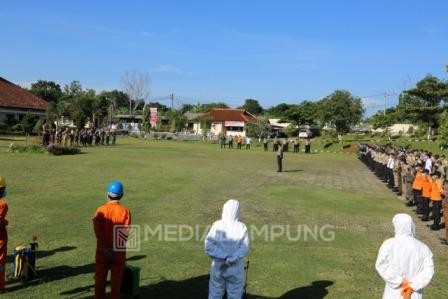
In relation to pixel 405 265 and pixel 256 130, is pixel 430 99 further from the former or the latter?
pixel 405 265

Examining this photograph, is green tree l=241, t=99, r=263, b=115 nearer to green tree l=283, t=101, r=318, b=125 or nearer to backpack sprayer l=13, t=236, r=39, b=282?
green tree l=283, t=101, r=318, b=125

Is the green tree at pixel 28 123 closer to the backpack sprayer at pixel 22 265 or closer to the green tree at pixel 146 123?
the green tree at pixel 146 123

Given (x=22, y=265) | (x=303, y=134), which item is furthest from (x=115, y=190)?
(x=303, y=134)

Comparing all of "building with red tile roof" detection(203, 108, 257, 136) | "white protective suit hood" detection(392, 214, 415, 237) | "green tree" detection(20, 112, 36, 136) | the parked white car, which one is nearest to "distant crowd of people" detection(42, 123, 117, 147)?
"green tree" detection(20, 112, 36, 136)

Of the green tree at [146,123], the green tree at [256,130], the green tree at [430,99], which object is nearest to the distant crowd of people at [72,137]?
the green tree at [146,123]

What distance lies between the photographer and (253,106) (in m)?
131

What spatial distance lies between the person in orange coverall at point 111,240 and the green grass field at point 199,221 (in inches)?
36.6

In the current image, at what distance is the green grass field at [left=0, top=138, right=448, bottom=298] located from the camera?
7.34 m

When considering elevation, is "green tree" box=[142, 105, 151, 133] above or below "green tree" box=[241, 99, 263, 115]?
below

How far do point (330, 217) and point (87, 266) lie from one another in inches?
288

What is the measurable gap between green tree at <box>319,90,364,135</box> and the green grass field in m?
46.1

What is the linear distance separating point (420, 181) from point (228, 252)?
10.2 m

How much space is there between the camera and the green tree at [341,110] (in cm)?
6794

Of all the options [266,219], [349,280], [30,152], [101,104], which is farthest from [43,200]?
[101,104]
